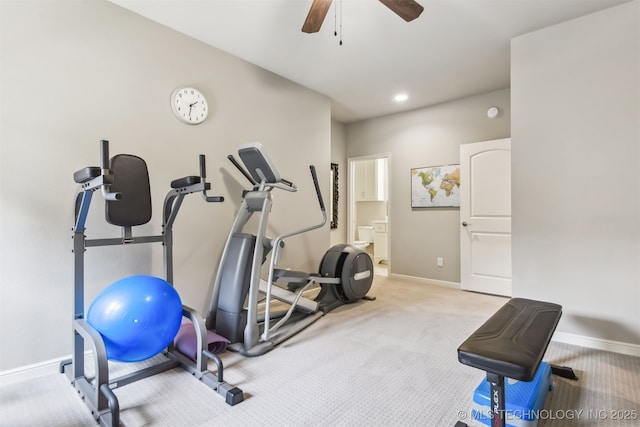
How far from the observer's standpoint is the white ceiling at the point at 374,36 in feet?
8.16

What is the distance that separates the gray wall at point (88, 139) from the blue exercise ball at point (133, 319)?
60 cm

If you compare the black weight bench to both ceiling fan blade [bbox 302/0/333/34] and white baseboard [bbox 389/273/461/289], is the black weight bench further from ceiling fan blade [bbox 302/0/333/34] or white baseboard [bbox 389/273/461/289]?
white baseboard [bbox 389/273/461/289]

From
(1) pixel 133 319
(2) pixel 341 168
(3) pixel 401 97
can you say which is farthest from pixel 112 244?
(2) pixel 341 168

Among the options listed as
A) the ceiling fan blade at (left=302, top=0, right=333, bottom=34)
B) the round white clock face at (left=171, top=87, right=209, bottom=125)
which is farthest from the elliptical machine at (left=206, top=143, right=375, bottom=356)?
the ceiling fan blade at (left=302, top=0, right=333, bottom=34)

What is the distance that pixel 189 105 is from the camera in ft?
9.48

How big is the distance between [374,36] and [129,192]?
2359 millimetres

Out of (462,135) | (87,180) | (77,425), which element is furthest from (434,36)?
(77,425)

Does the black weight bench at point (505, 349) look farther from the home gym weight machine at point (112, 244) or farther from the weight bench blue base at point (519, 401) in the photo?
the home gym weight machine at point (112, 244)

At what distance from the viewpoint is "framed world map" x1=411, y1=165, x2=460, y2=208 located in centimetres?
450

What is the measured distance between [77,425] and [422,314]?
9.39ft

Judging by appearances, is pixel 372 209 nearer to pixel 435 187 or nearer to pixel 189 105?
pixel 435 187

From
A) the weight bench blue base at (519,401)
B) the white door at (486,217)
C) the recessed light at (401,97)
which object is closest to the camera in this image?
the weight bench blue base at (519,401)

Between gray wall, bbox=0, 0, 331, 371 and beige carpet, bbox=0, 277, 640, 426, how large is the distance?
0.58 metres

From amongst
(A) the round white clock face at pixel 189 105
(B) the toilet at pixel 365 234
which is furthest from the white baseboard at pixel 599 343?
(B) the toilet at pixel 365 234
